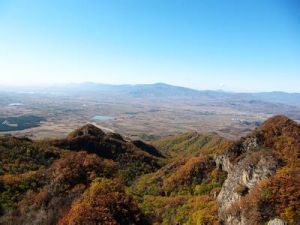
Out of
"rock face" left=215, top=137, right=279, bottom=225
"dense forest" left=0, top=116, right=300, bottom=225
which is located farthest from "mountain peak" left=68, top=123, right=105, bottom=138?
"rock face" left=215, top=137, right=279, bottom=225

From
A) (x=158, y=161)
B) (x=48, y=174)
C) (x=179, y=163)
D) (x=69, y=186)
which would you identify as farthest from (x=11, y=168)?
(x=158, y=161)

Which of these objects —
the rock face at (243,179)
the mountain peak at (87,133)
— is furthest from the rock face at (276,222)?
the mountain peak at (87,133)

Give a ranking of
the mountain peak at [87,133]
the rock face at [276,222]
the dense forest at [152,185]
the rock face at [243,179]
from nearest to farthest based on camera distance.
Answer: the rock face at [276,222] → the dense forest at [152,185] → the rock face at [243,179] → the mountain peak at [87,133]

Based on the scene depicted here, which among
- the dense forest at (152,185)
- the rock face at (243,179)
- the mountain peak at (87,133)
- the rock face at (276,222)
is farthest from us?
the mountain peak at (87,133)

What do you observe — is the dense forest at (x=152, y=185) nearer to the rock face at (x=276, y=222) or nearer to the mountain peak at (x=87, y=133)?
the rock face at (x=276, y=222)

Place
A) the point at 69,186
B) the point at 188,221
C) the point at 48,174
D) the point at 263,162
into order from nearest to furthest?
the point at 263,162, the point at 188,221, the point at 69,186, the point at 48,174

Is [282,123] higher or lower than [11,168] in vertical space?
higher

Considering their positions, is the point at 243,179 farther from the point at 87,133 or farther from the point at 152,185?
the point at 87,133

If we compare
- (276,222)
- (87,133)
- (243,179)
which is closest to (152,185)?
(243,179)

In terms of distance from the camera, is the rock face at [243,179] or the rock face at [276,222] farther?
the rock face at [243,179]

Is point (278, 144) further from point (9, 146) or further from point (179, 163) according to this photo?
point (9, 146)
